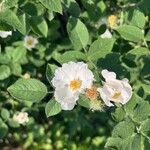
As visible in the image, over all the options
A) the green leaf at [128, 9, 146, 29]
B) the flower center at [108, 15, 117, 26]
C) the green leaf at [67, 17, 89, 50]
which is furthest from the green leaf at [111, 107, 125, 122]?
the flower center at [108, 15, 117, 26]

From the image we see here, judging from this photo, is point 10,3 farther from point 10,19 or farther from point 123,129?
point 123,129

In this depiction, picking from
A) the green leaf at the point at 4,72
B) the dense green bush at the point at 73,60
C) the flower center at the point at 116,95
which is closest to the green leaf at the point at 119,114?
the dense green bush at the point at 73,60

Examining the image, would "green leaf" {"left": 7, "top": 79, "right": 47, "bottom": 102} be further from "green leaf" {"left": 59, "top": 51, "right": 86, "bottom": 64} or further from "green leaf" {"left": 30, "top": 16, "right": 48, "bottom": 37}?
"green leaf" {"left": 30, "top": 16, "right": 48, "bottom": 37}

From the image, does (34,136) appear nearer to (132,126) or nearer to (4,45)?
(4,45)

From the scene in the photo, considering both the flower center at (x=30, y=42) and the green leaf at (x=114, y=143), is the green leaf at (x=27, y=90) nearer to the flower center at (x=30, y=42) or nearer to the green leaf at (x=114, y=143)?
the green leaf at (x=114, y=143)

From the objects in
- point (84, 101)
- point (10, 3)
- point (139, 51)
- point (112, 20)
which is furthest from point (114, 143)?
point (112, 20)

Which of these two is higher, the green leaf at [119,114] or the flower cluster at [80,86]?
the flower cluster at [80,86]

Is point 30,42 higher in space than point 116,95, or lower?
lower
